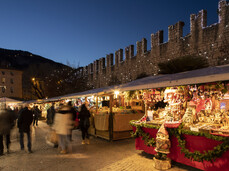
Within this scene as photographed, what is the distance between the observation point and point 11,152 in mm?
6594

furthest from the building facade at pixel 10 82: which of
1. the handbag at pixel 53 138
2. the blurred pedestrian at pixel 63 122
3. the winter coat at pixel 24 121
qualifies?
the blurred pedestrian at pixel 63 122

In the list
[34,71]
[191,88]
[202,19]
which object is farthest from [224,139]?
[34,71]

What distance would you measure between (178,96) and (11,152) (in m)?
5.84

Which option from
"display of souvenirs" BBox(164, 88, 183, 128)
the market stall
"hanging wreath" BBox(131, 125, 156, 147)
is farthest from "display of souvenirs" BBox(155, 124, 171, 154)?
"hanging wreath" BBox(131, 125, 156, 147)

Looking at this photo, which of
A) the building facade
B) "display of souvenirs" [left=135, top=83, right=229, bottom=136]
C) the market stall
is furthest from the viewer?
the building facade

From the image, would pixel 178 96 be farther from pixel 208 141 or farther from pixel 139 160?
pixel 139 160

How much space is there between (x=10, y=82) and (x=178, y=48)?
174ft

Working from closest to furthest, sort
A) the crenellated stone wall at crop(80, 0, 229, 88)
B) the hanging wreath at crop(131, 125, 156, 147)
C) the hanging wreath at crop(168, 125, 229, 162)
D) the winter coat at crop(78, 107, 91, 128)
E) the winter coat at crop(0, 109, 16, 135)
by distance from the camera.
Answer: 1. the hanging wreath at crop(168, 125, 229, 162)
2. the hanging wreath at crop(131, 125, 156, 147)
3. the winter coat at crop(0, 109, 16, 135)
4. the winter coat at crop(78, 107, 91, 128)
5. the crenellated stone wall at crop(80, 0, 229, 88)

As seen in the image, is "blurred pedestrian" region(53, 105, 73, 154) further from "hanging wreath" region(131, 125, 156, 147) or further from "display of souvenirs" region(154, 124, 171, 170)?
"display of souvenirs" region(154, 124, 171, 170)

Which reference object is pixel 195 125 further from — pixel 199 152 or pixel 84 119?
pixel 84 119

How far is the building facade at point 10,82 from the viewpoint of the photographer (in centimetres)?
5359

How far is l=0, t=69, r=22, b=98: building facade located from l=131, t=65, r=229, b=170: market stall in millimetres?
56696

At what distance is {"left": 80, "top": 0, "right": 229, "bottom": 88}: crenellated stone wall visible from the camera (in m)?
12.2

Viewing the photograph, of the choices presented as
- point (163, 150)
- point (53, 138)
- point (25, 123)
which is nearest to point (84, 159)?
point (53, 138)
